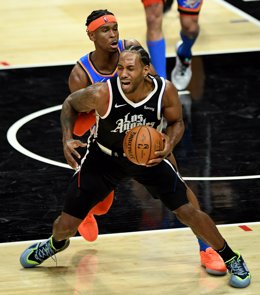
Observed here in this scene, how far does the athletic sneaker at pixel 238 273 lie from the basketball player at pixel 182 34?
4.00 meters

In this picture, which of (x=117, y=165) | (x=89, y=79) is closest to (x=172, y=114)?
(x=117, y=165)

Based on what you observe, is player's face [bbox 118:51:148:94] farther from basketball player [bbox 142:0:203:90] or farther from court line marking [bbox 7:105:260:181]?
basketball player [bbox 142:0:203:90]

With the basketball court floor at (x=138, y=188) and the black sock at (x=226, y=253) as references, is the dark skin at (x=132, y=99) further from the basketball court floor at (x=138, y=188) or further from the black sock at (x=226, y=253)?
the basketball court floor at (x=138, y=188)

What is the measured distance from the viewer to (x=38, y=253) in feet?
25.6

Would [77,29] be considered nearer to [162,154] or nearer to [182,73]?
[182,73]

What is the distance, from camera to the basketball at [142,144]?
702cm

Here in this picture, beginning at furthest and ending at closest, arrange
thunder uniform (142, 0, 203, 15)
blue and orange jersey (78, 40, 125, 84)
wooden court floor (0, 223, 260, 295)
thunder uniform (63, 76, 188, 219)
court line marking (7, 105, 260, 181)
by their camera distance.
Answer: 1. thunder uniform (142, 0, 203, 15)
2. court line marking (7, 105, 260, 181)
3. blue and orange jersey (78, 40, 125, 84)
4. wooden court floor (0, 223, 260, 295)
5. thunder uniform (63, 76, 188, 219)

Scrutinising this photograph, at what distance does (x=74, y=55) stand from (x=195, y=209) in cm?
636

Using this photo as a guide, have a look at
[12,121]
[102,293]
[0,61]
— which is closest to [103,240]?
[102,293]

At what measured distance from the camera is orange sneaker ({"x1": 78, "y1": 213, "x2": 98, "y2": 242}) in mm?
8070

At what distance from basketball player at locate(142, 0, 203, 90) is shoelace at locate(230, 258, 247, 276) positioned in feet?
13.1

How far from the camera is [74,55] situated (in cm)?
1345

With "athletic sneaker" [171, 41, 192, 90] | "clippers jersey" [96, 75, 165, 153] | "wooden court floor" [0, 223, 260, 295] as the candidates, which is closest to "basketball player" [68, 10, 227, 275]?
"wooden court floor" [0, 223, 260, 295]

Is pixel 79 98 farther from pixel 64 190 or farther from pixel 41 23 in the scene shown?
pixel 41 23
